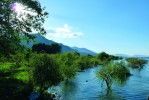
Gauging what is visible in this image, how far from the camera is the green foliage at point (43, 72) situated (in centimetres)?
5978

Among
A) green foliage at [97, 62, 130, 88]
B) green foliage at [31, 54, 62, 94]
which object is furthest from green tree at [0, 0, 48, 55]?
green foliage at [97, 62, 130, 88]

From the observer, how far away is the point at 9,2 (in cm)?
4006

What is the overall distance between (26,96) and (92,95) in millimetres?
28777

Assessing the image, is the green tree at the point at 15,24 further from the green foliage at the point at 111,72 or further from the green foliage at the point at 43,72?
the green foliage at the point at 111,72

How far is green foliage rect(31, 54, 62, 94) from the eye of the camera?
196 ft

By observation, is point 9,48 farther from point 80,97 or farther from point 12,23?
point 80,97

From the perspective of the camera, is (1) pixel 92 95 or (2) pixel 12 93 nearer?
(2) pixel 12 93

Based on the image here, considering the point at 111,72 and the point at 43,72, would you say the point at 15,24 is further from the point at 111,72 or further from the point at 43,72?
the point at 111,72

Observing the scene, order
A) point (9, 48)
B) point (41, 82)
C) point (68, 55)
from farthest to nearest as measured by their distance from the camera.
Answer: point (68, 55) → point (41, 82) → point (9, 48)

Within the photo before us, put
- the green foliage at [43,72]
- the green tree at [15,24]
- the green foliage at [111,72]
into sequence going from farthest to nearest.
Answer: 1. the green foliage at [111,72]
2. the green foliage at [43,72]
3. the green tree at [15,24]

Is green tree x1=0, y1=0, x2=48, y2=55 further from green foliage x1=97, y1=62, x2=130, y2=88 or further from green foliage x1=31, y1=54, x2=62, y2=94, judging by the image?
green foliage x1=97, y1=62, x2=130, y2=88

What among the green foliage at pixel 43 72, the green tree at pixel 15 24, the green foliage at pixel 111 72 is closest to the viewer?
the green tree at pixel 15 24

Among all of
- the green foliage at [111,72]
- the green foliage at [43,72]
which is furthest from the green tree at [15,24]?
the green foliage at [111,72]

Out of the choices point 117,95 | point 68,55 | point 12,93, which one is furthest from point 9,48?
point 68,55
